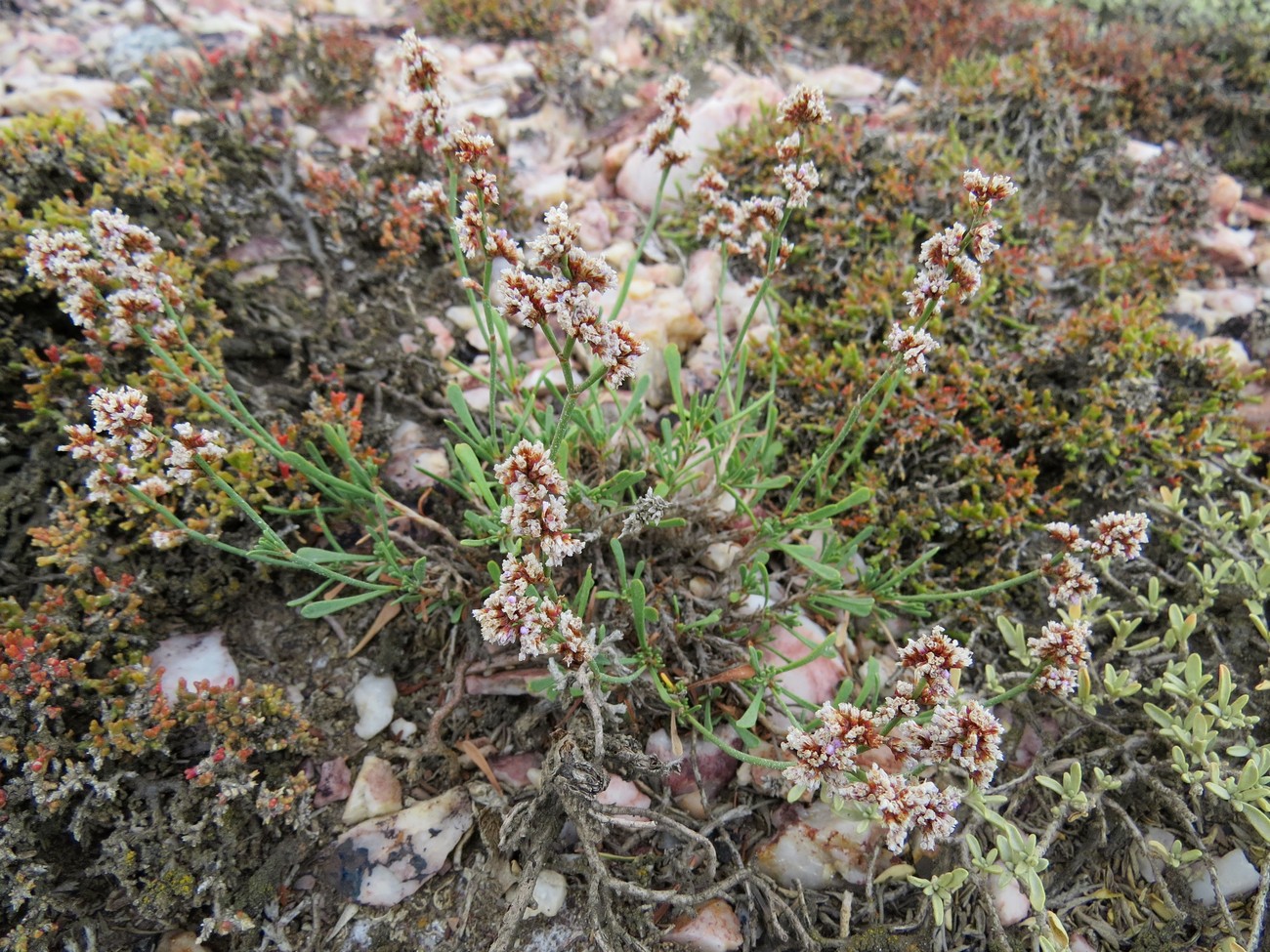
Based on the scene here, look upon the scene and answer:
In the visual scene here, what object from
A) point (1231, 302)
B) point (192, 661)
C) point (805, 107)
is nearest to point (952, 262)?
point (805, 107)

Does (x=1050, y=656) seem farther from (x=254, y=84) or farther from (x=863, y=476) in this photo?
(x=254, y=84)

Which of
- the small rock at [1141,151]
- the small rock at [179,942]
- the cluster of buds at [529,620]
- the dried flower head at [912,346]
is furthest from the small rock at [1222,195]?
the small rock at [179,942]

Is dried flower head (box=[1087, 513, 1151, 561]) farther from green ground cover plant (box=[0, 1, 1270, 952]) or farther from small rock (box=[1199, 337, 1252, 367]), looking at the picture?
small rock (box=[1199, 337, 1252, 367])

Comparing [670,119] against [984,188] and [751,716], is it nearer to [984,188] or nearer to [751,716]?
[984,188]

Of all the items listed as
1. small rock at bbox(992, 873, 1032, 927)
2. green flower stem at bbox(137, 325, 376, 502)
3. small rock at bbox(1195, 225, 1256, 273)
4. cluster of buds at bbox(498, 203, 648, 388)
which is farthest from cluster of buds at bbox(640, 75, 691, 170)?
small rock at bbox(1195, 225, 1256, 273)

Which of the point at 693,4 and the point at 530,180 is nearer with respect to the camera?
the point at 530,180

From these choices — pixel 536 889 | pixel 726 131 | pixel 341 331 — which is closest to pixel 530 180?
pixel 726 131

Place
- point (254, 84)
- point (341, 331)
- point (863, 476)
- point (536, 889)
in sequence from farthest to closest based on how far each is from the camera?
point (254, 84)
point (341, 331)
point (863, 476)
point (536, 889)
